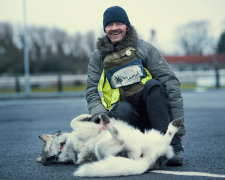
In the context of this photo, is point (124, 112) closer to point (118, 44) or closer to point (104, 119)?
point (104, 119)

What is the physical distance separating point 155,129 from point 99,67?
1125 millimetres

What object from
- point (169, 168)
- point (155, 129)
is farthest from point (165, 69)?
point (169, 168)

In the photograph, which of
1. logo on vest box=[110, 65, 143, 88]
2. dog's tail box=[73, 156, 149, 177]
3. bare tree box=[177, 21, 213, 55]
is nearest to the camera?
dog's tail box=[73, 156, 149, 177]

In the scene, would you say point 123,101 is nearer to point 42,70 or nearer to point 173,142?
point 173,142

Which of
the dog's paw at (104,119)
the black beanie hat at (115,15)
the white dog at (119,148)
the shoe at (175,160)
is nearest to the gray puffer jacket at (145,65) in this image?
the black beanie hat at (115,15)

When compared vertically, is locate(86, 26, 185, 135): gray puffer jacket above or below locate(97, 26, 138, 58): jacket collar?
below

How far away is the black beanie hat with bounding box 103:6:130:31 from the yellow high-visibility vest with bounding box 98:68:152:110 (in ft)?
2.07

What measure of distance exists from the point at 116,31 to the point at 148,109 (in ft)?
3.46

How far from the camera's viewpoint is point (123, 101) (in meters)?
3.67

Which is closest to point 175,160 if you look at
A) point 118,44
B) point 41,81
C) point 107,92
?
point 107,92

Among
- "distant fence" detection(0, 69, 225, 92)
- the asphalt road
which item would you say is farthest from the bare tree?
the asphalt road

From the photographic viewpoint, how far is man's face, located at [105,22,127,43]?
3.90 meters

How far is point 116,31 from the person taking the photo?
3900 millimetres

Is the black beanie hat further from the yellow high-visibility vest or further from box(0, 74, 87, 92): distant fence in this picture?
box(0, 74, 87, 92): distant fence
